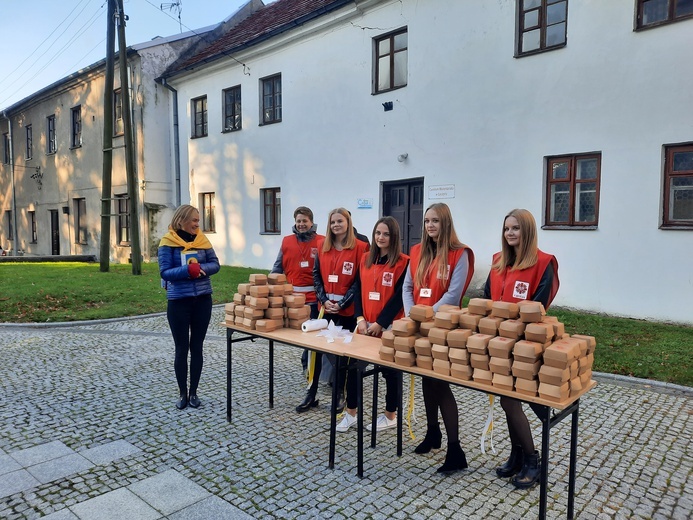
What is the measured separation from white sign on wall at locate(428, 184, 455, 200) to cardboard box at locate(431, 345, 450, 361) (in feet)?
27.3

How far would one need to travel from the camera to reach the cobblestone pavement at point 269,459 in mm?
3125

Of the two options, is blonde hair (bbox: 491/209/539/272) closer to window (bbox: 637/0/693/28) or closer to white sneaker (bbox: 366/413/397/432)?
white sneaker (bbox: 366/413/397/432)

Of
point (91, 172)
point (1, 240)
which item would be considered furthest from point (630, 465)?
point (1, 240)

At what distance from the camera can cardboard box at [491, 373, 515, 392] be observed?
2834 millimetres

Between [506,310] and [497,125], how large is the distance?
8052mm

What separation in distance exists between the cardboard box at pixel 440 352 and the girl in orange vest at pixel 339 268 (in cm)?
145

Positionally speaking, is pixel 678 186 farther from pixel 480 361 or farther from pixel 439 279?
pixel 480 361

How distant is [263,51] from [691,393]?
14316mm

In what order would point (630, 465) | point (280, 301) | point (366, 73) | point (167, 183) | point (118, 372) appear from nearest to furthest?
point (630, 465), point (280, 301), point (118, 372), point (366, 73), point (167, 183)

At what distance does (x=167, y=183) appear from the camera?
19562 mm

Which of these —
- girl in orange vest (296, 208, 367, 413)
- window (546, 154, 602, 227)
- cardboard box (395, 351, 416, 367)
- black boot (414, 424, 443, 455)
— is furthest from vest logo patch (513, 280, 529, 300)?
window (546, 154, 602, 227)

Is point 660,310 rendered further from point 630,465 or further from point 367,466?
point 367,466

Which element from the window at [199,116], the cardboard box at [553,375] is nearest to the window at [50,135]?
the window at [199,116]

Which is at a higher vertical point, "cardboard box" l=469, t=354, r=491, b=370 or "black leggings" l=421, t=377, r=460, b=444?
"cardboard box" l=469, t=354, r=491, b=370
